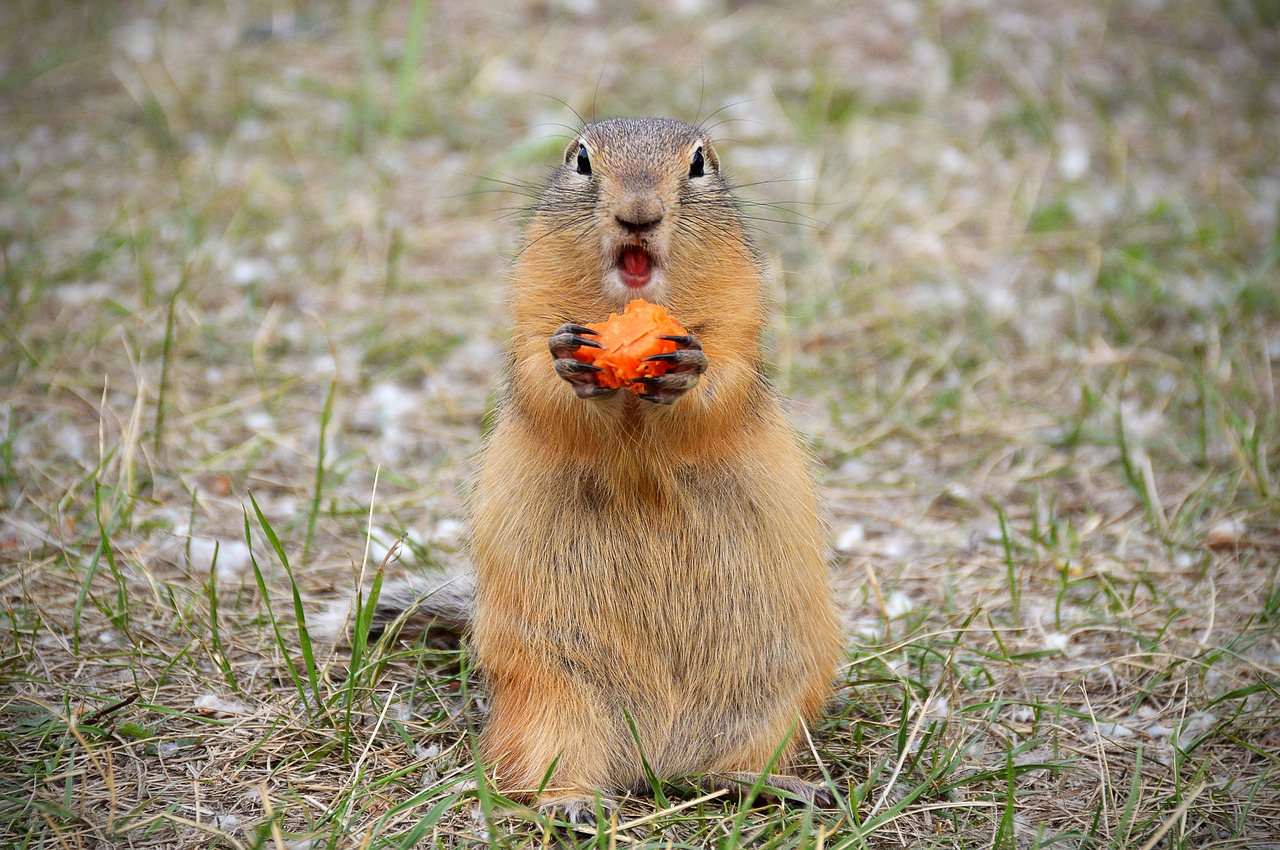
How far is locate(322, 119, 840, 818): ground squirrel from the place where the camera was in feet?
10.6

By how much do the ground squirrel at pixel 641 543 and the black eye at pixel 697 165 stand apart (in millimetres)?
57

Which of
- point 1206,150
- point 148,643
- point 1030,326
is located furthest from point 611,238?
point 1206,150

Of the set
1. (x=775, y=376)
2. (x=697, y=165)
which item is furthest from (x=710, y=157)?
(x=775, y=376)

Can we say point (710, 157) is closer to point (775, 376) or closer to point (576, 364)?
point (576, 364)

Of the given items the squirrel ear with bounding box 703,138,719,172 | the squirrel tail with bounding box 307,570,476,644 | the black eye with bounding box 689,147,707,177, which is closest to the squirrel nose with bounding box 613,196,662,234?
the black eye with bounding box 689,147,707,177

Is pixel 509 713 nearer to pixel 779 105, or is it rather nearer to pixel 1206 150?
pixel 779 105

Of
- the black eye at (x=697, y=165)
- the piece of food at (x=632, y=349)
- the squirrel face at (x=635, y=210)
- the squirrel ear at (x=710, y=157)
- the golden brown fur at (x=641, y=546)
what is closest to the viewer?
the piece of food at (x=632, y=349)

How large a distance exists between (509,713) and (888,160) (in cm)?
555

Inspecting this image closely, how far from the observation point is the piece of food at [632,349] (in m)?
3.04

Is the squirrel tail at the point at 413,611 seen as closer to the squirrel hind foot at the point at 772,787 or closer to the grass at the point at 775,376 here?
the grass at the point at 775,376

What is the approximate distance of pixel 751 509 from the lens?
3367mm

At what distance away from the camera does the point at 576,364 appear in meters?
3.05

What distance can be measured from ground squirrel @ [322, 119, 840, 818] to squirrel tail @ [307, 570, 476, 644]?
387mm

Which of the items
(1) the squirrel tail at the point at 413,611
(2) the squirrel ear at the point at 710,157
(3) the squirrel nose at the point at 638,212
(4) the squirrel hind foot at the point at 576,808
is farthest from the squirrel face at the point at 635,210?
(4) the squirrel hind foot at the point at 576,808
